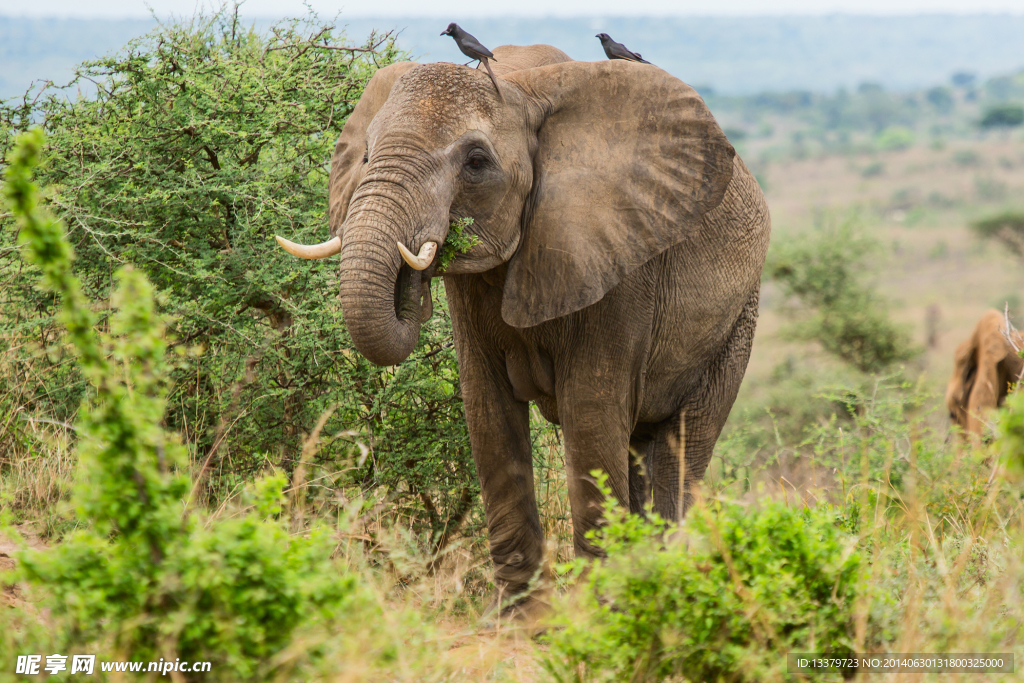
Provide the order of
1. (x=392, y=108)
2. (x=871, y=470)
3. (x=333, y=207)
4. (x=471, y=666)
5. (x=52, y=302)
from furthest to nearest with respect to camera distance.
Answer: (x=871, y=470), (x=52, y=302), (x=333, y=207), (x=392, y=108), (x=471, y=666)

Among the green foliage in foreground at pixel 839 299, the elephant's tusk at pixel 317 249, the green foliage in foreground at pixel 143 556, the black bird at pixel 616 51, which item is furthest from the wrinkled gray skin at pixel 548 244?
the green foliage in foreground at pixel 839 299

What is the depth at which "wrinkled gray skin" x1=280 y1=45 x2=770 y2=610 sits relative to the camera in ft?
12.1

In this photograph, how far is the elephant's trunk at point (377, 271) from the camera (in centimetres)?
345

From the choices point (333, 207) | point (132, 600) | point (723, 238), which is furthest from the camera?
point (723, 238)

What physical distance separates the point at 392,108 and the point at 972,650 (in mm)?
2718

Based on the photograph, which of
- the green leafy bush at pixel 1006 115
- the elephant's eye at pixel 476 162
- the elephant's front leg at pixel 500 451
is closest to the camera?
the elephant's eye at pixel 476 162

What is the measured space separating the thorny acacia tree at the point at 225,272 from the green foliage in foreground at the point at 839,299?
36.6 feet

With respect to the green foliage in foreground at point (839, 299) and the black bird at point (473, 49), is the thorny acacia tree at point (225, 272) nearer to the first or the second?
the black bird at point (473, 49)

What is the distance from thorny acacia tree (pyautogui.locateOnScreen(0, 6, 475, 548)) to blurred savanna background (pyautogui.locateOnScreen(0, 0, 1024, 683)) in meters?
0.02

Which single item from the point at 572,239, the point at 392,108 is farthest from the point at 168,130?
the point at 572,239

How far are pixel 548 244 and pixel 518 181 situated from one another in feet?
0.91

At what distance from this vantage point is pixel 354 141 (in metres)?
4.45

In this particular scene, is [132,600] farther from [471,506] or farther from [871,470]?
[871,470]

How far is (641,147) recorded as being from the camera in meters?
4.21
